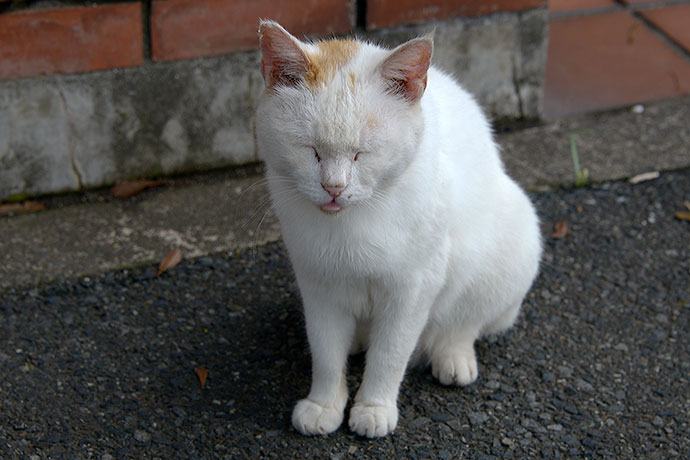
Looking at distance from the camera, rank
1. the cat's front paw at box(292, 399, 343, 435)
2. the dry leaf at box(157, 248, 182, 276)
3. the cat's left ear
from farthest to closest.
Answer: the dry leaf at box(157, 248, 182, 276), the cat's front paw at box(292, 399, 343, 435), the cat's left ear

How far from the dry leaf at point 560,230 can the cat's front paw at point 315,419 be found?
1322 millimetres

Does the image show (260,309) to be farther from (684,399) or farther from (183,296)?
(684,399)

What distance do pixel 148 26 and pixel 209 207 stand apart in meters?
0.73

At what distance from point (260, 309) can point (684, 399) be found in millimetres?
1389

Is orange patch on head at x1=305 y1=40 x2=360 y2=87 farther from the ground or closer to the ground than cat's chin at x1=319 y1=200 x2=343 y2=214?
farther from the ground

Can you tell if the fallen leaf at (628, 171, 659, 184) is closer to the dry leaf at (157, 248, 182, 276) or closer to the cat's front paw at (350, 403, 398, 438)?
the cat's front paw at (350, 403, 398, 438)

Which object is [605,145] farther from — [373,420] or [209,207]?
[373,420]

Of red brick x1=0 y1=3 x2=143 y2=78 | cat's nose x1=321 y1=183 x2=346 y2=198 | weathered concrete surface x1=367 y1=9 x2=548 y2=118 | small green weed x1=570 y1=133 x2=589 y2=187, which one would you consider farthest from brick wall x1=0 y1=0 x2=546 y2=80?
cat's nose x1=321 y1=183 x2=346 y2=198

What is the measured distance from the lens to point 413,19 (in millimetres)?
3535

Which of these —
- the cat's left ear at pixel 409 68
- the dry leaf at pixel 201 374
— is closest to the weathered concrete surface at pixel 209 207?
the dry leaf at pixel 201 374

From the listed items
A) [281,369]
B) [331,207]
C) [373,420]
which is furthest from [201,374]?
[331,207]

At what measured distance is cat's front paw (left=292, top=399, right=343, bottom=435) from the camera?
2.39 meters

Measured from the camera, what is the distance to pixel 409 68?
1.97m

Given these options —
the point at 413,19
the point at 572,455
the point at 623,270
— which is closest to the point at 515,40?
the point at 413,19
